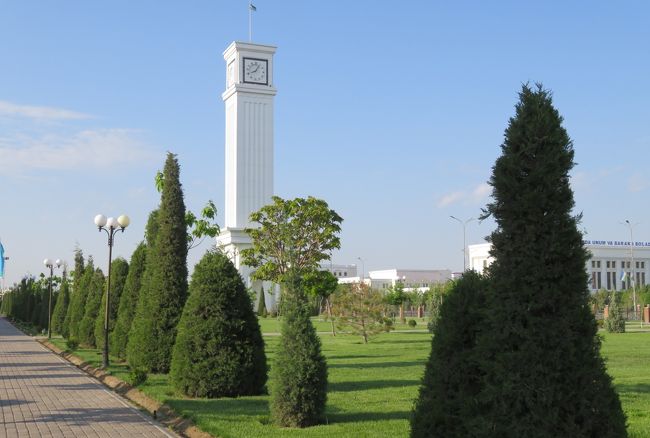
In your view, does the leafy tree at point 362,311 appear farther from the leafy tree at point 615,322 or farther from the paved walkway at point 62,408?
the leafy tree at point 615,322

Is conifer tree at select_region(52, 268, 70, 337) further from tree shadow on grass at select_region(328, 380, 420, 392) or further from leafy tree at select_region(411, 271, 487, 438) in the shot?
leafy tree at select_region(411, 271, 487, 438)

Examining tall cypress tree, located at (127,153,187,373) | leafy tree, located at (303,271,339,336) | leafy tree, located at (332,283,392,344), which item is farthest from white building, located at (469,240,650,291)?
tall cypress tree, located at (127,153,187,373)

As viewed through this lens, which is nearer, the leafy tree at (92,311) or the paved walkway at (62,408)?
the paved walkway at (62,408)

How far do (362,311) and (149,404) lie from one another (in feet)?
65.9

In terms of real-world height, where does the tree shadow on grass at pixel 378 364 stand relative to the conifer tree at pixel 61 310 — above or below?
below

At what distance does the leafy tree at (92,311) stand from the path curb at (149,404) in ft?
19.3

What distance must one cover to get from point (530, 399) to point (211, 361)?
7.90 meters

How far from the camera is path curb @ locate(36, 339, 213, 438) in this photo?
10227 mm

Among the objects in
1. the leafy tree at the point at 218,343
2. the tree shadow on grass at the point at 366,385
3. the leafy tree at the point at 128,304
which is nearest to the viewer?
the leafy tree at the point at 218,343

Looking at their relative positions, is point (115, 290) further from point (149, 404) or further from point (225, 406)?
point (225, 406)

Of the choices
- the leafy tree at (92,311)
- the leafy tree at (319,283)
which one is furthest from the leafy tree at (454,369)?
the leafy tree at (319,283)

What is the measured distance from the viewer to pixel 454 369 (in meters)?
6.64

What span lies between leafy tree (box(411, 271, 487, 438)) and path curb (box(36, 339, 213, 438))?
3830 millimetres

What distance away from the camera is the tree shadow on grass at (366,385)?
14556 mm
